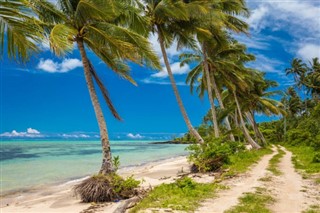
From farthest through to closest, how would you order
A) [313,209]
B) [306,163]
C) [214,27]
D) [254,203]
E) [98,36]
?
[214,27] → [306,163] → [98,36] → [254,203] → [313,209]

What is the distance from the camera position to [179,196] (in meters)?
8.08

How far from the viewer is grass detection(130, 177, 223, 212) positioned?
23.3 feet

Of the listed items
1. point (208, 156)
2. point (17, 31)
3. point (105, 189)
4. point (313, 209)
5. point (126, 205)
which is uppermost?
point (17, 31)

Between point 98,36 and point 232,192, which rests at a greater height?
point 98,36

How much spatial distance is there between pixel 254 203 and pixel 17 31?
18.6 feet

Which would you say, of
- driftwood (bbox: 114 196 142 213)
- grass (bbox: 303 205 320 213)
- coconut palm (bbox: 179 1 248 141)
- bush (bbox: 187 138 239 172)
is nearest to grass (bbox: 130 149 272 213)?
driftwood (bbox: 114 196 142 213)

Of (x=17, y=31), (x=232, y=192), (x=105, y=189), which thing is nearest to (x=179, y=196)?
(x=232, y=192)

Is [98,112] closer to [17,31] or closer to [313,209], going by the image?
[17,31]

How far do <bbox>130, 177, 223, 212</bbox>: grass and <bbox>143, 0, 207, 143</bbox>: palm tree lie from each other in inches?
269

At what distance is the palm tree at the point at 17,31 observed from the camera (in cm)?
527

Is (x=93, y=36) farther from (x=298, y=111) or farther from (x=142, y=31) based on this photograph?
(x=298, y=111)

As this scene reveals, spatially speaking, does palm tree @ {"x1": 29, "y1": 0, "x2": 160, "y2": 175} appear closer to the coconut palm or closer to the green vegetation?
the green vegetation

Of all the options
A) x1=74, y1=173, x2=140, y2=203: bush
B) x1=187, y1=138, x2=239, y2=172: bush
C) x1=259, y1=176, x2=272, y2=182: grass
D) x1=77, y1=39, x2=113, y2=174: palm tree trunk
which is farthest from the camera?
x1=187, y1=138, x2=239, y2=172: bush

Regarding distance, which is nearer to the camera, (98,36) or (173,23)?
(98,36)
